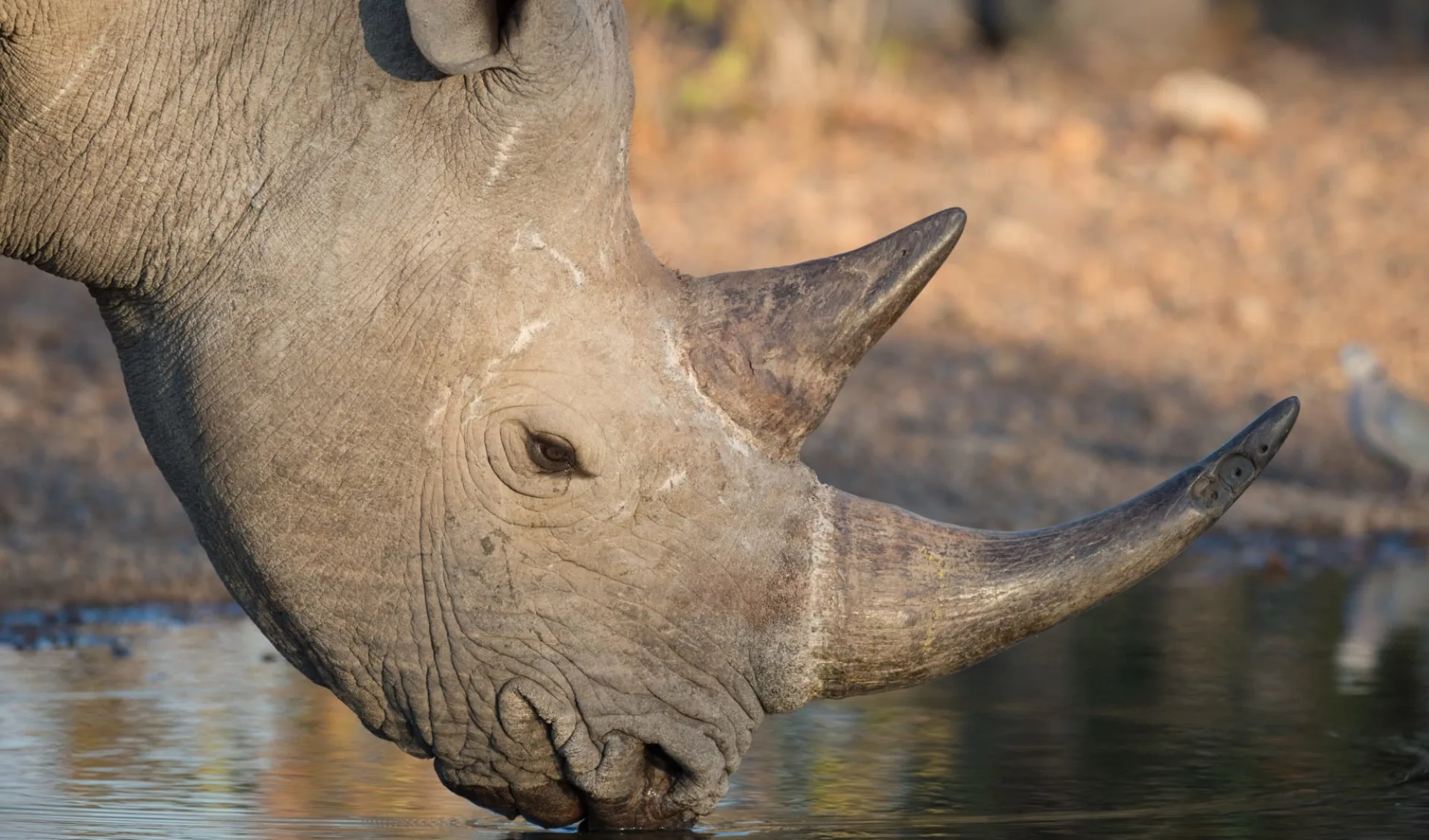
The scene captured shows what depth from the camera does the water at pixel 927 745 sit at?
399 centimetres

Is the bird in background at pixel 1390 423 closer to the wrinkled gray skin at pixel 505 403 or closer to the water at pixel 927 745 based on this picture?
the water at pixel 927 745

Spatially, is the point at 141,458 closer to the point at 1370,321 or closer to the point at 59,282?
the point at 59,282

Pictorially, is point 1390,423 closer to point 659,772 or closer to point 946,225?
point 946,225

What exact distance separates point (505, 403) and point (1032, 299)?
6.99 metres

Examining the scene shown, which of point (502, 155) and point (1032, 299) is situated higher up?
point (1032, 299)

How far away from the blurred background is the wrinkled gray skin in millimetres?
781

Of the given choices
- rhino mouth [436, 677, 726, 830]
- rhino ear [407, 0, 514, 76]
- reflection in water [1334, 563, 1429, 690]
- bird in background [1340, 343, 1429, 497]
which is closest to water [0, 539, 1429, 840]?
reflection in water [1334, 563, 1429, 690]

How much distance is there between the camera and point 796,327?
3.42 metres

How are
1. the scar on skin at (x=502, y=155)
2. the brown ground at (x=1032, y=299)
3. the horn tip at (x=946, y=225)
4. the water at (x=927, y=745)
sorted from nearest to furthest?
the scar on skin at (x=502, y=155), the horn tip at (x=946, y=225), the water at (x=927, y=745), the brown ground at (x=1032, y=299)

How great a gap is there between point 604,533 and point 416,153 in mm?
608

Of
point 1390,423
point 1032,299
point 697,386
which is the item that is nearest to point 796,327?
point 697,386

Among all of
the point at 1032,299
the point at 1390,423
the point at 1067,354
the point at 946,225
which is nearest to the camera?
the point at 946,225

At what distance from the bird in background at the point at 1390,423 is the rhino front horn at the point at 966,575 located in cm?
486

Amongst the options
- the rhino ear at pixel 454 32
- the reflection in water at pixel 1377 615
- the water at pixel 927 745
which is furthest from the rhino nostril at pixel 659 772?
the reflection in water at pixel 1377 615
